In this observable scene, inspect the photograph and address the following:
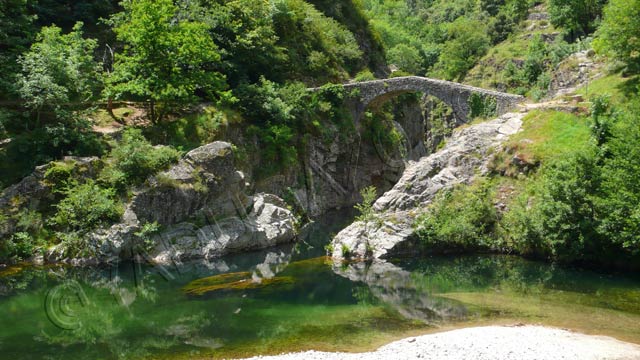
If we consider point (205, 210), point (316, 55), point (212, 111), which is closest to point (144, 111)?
point (212, 111)

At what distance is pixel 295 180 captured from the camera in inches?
1861

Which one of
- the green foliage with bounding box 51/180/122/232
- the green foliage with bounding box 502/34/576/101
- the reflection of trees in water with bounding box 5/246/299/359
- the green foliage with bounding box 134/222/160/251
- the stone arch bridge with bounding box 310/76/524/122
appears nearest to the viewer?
the reflection of trees in water with bounding box 5/246/299/359

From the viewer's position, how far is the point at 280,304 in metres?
23.4

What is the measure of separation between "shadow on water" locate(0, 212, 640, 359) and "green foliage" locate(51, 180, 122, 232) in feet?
9.08

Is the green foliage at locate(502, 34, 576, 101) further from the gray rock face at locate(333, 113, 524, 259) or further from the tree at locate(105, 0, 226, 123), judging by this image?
the tree at locate(105, 0, 226, 123)

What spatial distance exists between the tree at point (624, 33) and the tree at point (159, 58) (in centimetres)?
2897

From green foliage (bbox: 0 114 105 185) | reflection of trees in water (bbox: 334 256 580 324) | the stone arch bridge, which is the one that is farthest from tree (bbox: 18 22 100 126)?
the stone arch bridge

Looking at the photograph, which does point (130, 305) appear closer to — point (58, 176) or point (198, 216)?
point (198, 216)

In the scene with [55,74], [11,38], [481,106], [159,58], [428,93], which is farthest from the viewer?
[428,93]

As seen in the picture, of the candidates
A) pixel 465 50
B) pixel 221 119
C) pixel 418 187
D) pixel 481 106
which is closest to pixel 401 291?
pixel 418 187

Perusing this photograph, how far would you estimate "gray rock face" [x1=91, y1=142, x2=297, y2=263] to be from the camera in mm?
31750

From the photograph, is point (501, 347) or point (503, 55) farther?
point (503, 55)

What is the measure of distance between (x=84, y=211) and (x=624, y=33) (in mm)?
38510

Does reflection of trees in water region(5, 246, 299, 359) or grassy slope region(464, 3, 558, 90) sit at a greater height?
grassy slope region(464, 3, 558, 90)
